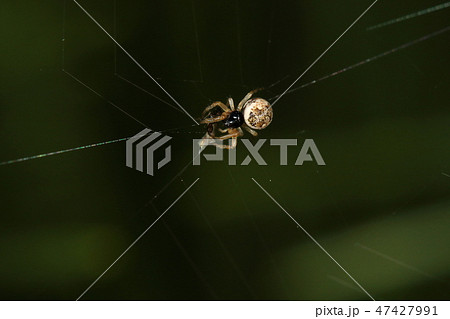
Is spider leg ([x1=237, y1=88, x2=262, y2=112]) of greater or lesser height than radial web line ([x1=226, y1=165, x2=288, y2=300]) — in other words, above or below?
above

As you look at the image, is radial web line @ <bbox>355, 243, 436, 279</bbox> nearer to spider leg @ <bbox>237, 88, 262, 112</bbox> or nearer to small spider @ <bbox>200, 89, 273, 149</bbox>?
small spider @ <bbox>200, 89, 273, 149</bbox>

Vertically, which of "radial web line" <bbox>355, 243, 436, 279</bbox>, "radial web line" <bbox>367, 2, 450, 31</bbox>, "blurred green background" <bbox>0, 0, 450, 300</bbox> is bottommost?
"radial web line" <bbox>355, 243, 436, 279</bbox>

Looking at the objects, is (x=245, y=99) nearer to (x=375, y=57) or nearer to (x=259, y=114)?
(x=259, y=114)

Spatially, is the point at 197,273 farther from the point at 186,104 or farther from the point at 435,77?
the point at 435,77

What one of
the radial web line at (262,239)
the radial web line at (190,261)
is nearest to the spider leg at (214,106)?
the radial web line at (262,239)

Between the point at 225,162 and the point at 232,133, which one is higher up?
the point at 232,133

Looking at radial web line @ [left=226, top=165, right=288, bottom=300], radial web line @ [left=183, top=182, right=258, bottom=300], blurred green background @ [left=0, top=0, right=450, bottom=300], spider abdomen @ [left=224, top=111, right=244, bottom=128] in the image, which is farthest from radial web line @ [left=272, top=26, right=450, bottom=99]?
radial web line @ [left=183, top=182, right=258, bottom=300]

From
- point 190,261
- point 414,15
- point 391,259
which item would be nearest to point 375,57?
point 414,15
